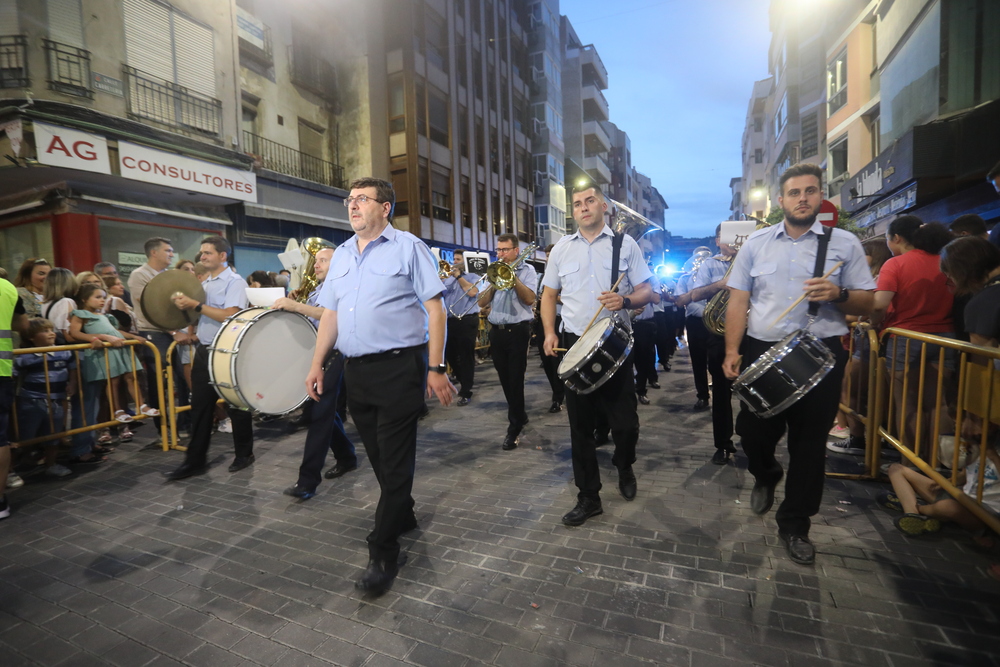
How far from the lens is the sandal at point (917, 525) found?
10.3 feet

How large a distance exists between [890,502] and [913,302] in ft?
5.50

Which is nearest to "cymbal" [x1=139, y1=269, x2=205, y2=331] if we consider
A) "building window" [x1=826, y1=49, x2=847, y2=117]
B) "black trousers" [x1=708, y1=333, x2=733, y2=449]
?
"black trousers" [x1=708, y1=333, x2=733, y2=449]

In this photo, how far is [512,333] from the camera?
5824 mm

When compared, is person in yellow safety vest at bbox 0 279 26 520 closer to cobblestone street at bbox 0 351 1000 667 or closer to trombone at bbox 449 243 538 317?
cobblestone street at bbox 0 351 1000 667

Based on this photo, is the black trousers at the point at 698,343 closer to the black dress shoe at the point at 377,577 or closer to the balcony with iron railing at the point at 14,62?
the black dress shoe at the point at 377,577

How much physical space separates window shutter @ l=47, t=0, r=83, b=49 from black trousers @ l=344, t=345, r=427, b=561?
39.6 feet

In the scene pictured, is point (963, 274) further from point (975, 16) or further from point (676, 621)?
point (975, 16)

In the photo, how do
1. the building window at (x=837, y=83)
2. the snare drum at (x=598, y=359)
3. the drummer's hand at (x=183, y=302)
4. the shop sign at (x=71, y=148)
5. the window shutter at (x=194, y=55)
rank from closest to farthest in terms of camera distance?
the snare drum at (x=598, y=359), the drummer's hand at (x=183, y=302), the shop sign at (x=71, y=148), the window shutter at (x=194, y=55), the building window at (x=837, y=83)

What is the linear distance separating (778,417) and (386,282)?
2414 millimetres

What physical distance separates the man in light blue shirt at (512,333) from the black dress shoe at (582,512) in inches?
77.0

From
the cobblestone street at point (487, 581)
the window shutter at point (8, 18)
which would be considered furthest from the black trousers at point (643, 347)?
the window shutter at point (8, 18)

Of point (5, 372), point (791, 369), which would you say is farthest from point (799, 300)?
point (5, 372)

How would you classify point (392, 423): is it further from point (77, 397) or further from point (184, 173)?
point (184, 173)

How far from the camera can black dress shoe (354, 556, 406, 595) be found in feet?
8.89
